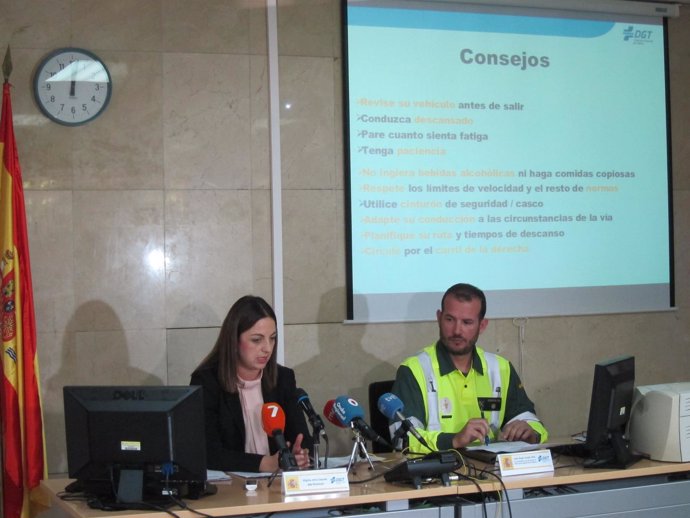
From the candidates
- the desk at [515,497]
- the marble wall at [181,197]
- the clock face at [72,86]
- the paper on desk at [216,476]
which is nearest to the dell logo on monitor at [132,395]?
the desk at [515,497]

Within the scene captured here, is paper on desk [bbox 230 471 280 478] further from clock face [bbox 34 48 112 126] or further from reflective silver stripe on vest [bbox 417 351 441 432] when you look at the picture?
clock face [bbox 34 48 112 126]

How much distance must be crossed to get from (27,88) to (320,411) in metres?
2.26

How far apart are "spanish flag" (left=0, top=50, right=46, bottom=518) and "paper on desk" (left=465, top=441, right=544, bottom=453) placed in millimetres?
1995

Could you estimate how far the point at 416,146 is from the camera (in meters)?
5.34

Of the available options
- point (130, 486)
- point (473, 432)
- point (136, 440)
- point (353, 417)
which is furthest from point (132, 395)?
point (473, 432)

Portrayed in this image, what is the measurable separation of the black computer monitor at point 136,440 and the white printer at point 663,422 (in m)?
1.78

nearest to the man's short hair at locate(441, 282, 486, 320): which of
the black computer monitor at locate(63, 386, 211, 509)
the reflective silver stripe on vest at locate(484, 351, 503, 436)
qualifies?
the reflective silver stripe on vest at locate(484, 351, 503, 436)

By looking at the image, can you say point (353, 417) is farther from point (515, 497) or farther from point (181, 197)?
point (181, 197)

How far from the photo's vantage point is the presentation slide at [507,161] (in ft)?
17.3

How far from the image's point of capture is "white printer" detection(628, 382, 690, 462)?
12.2ft

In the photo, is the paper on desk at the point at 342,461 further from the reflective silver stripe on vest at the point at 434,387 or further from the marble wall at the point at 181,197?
the marble wall at the point at 181,197

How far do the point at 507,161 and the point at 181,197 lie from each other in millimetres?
1873

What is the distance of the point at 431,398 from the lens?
13.5ft

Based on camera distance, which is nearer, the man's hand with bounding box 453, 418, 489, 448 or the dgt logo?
the man's hand with bounding box 453, 418, 489, 448
